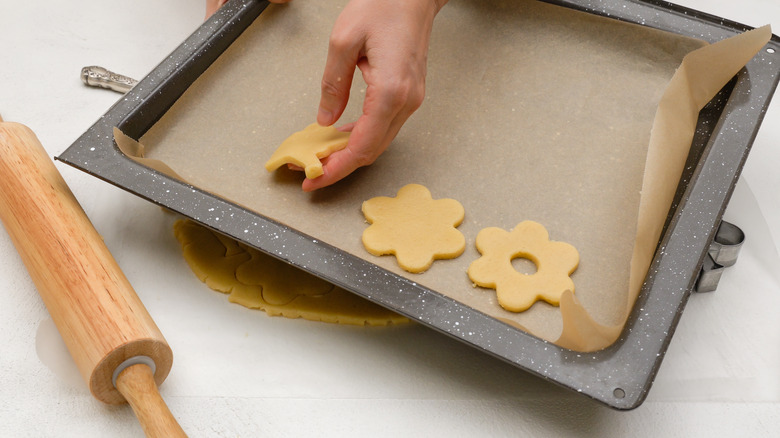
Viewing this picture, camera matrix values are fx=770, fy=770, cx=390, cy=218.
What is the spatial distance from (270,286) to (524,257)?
0.35 meters

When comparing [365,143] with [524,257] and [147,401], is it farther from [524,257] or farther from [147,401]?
[147,401]

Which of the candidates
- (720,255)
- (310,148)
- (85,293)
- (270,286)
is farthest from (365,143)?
(720,255)

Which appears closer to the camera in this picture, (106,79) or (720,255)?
(720,255)

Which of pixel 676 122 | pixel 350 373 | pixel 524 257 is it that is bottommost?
pixel 350 373

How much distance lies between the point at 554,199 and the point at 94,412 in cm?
67

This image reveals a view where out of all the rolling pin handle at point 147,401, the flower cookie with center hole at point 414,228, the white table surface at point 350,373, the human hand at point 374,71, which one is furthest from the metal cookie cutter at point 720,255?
the rolling pin handle at point 147,401

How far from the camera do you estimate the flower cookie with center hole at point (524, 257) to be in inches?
37.7

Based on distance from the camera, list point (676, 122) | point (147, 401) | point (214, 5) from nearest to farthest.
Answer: point (147, 401), point (676, 122), point (214, 5)

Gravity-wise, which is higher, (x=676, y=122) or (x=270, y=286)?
(x=676, y=122)

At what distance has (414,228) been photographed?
1036 mm

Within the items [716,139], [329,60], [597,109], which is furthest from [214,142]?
[716,139]

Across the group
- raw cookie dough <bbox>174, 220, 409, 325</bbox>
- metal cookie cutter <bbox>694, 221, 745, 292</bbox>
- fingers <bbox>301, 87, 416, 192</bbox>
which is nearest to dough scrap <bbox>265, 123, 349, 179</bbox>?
fingers <bbox>301, 87, 416, 192</bbox>

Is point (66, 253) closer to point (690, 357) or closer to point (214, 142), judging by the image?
point (214, 142)

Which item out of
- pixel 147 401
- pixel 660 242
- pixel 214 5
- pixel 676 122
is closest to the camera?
pixel 147 401
